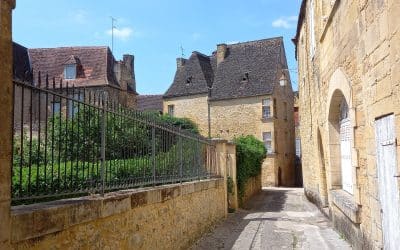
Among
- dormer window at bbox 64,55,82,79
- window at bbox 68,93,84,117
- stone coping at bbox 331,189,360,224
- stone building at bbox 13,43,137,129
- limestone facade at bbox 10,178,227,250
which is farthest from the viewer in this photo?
dormer window at bbox 64,55,82,79

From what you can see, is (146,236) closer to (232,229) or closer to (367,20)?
(367,20)

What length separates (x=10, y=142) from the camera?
3260 millimetres

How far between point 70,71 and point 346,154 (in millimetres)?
27451

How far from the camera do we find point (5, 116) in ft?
10.5

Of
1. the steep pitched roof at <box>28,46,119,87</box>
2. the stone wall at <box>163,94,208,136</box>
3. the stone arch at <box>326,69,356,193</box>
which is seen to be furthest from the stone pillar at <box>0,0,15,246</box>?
the stone wall at <box>163,94,208,136</box>

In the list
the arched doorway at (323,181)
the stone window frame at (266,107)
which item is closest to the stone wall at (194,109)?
the stone window frame at (266,107)

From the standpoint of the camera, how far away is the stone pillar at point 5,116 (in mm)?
3059

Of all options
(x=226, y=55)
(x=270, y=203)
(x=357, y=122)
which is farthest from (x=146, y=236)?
(x=226, y=55)

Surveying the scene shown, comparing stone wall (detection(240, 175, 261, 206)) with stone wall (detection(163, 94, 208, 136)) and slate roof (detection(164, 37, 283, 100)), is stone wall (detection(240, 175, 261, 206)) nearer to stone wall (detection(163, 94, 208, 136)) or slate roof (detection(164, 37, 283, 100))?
slate roof (detection(164, 37, 283, 100))

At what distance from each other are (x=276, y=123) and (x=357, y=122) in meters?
26.4

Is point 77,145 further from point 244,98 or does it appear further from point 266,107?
point 244,98

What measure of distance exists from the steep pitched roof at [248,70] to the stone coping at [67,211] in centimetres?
2831

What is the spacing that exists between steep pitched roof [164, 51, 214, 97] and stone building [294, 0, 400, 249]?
24.9 m

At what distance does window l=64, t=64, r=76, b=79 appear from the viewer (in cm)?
3372
